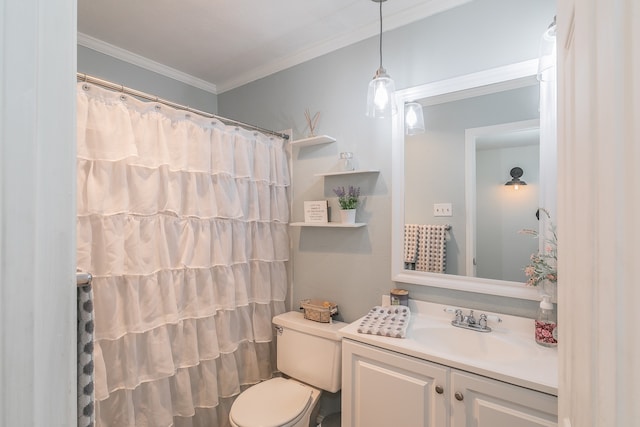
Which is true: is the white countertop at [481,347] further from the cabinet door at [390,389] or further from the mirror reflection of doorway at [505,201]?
the mirror reflection of doorway at [505,201]

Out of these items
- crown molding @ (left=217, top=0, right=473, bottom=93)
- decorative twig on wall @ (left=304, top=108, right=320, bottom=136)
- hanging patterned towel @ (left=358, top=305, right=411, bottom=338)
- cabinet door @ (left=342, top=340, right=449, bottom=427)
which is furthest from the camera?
decorative twig on wall @ (left=304, top=108, right=320, bottom=136)

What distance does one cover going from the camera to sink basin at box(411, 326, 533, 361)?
136 cm

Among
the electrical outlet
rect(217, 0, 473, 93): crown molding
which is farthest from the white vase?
rect(217, 0, 473, 93): crown molding

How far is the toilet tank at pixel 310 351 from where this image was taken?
5.95ft

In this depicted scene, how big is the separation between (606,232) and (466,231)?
1468mm

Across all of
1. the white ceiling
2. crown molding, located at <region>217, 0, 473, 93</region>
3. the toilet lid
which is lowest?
the toilet lid

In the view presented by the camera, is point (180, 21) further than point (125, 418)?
Yes

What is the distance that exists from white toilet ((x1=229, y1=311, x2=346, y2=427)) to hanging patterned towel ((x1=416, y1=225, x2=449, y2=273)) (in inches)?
24.9

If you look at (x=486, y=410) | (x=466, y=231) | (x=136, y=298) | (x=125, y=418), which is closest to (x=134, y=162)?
(x=136, y=298)

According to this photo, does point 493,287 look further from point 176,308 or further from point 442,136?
point 176,308

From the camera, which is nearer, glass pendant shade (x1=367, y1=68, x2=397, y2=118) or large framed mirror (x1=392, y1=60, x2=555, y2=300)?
large framed mirror (x1=392, y1=60, x2=555, y2=300)

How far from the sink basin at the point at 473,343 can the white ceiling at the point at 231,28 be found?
1700 millimetres

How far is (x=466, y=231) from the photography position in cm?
170

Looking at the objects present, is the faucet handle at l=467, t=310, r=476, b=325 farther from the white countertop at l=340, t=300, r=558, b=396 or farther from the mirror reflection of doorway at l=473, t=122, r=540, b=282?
the mirror reflection of doorway at l=473, t=122, r=540, b=282
